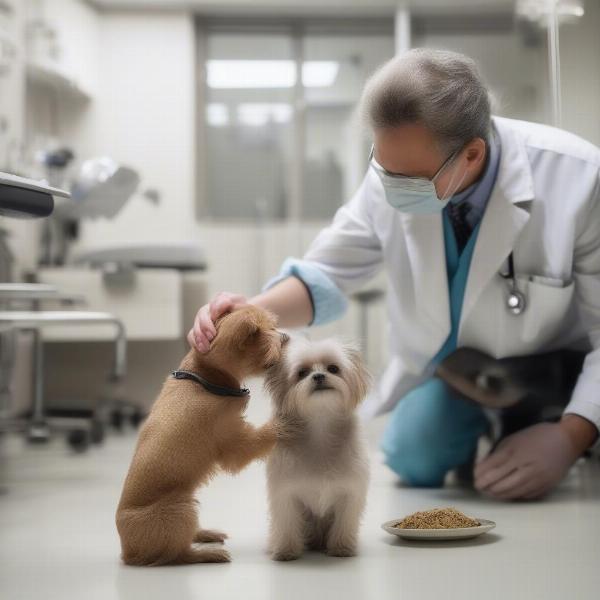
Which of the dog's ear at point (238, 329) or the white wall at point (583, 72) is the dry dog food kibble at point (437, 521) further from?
the white wall at point (583, 72)

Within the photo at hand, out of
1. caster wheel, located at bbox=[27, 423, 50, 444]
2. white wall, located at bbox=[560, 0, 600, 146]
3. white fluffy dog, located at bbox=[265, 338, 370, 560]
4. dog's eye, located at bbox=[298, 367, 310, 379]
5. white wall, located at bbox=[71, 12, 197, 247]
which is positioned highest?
white wall, located at bbox=[71, 12, 197, 247]

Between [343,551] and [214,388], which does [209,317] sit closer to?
[214,388]

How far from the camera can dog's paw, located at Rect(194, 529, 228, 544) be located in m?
1.33

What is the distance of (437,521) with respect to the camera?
1.37m

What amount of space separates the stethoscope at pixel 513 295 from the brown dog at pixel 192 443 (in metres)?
0.70

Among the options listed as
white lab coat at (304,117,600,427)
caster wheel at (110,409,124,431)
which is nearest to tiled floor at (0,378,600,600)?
white lab coat at (304,117,600,427)

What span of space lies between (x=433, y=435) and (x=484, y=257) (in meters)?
0.58

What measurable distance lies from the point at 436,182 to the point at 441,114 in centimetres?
14

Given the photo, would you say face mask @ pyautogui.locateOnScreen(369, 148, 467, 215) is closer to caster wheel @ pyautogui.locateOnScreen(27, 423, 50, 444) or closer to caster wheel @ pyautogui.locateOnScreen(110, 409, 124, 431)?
caster wheel @ pyautogui.locateOnScreen(27, 423, 50, 444)

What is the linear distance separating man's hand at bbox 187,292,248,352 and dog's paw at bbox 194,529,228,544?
13.6 inches

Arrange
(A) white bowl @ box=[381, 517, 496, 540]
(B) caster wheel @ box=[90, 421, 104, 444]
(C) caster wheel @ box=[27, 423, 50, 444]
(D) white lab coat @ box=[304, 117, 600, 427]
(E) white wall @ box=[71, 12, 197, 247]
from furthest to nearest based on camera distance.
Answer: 1. (E) white wall @ box=[71, 12, 197, 247]
2. (B) caster wheel @ box=[90, 421, 104, 444]
3. (C) caster wheel @ box=[27, 423, 50, 444]
4. (D) white lab coat @ box=[304, 117, 600, 427]
5. (A) white bowl @ box=[381, 517, 496, 540]

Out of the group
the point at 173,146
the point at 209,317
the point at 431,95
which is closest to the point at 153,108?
the point at 173,146

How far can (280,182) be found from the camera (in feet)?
17.5

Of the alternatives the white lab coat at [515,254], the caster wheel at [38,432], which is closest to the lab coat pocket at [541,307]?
the white lab coat at [515,254]
